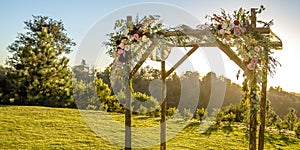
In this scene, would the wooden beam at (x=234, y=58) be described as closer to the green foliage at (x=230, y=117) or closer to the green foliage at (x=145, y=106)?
the green foliage at (x=230, y=117)

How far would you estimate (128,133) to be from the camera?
421 cm

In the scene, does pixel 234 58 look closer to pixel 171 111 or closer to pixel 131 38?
pixel 131 38

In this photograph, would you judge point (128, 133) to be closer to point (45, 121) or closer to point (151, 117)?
point (45, 121)

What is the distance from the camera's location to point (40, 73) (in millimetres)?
14062

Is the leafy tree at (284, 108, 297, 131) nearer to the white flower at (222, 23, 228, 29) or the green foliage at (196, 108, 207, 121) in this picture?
the green foliage at (196, 108, 207, 121)

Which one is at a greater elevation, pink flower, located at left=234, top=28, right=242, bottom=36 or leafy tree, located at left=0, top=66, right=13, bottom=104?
pink flower, located at left=234, top=28, right=242, bottom=36

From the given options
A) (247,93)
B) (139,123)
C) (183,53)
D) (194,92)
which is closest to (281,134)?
(194,92)

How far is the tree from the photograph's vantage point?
13391 millimetres

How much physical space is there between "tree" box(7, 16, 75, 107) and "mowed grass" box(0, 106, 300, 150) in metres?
2.92

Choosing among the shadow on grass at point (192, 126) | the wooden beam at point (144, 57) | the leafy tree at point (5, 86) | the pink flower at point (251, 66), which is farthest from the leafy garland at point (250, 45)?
the leafy tree at point (5, 86)

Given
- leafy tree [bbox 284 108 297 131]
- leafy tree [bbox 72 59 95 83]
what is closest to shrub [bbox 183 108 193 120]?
leafy tree [bbox 284 108 297 131]

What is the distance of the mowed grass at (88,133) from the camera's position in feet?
23.8

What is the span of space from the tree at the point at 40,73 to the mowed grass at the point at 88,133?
2917 mm

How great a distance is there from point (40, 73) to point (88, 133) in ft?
22.0
